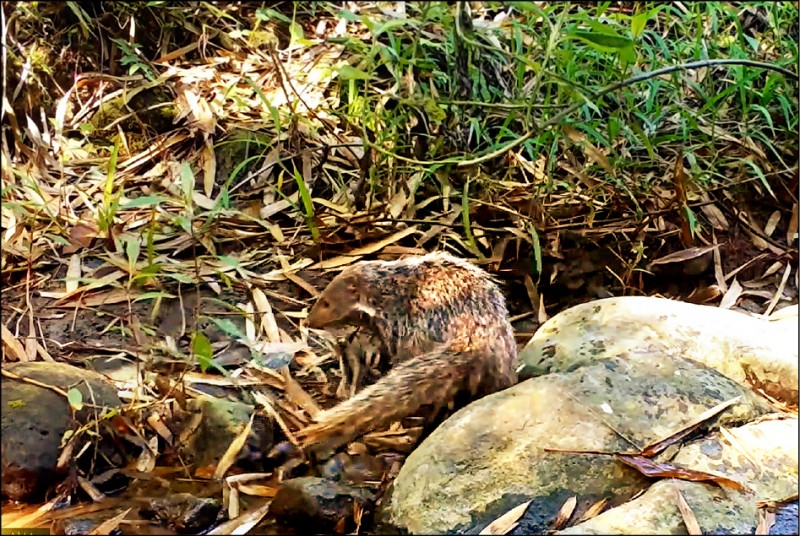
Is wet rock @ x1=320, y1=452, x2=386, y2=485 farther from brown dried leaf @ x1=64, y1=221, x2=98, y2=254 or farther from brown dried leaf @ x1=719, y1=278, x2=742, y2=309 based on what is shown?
brown dried leaf @ x1=719, y1=278, x2=742, y2=309

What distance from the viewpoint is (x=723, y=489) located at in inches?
77.7

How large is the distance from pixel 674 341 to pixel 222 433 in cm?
142

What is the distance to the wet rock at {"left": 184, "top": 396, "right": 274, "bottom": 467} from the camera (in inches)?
92.0

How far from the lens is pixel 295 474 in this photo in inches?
89.9

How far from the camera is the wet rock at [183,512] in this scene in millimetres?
1979

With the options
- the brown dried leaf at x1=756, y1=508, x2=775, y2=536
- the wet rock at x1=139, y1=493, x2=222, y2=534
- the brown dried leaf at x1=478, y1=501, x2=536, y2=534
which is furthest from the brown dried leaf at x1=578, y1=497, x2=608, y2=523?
the wet rock at x1=139, y1=493, x2=222, y2=534

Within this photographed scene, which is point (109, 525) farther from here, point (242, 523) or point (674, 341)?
point (674, 341)

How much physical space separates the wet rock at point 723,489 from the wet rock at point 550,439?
0.08m

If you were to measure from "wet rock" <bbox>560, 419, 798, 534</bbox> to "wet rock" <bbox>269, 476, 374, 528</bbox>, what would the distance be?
580 millimetres

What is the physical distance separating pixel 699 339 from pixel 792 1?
217 cm

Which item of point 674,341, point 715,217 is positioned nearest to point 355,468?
point 674,341

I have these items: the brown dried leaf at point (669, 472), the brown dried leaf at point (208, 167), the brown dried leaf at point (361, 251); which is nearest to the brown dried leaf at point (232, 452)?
the brown dried leaf at point (361, 251)

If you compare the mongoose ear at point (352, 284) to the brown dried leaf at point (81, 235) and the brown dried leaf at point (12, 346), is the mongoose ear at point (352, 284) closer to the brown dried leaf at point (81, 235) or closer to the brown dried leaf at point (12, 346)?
the brown dried leaf at point (81, 235)

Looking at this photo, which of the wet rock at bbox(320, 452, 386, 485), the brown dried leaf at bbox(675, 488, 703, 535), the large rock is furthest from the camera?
the large rock
